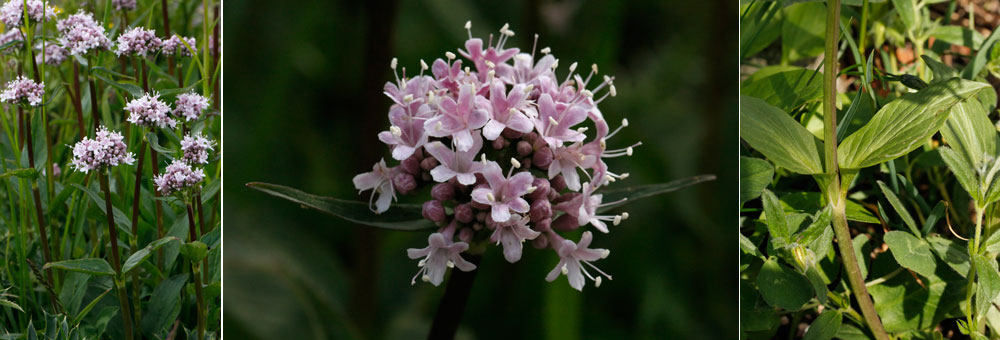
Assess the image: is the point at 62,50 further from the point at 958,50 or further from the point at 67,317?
Answer: the point at 958,50

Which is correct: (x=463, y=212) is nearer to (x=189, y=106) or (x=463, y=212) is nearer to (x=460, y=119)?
(x=460, y=119)

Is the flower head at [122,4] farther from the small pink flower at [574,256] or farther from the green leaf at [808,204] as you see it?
the green leaf at [808,204]

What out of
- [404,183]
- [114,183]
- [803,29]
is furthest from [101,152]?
[803,29]

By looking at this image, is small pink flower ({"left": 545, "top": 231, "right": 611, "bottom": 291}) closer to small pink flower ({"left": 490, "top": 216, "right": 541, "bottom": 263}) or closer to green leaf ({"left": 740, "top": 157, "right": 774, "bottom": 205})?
small pink flower ({"left": 490, "top": 216, "right": 541, "bottom": 263})

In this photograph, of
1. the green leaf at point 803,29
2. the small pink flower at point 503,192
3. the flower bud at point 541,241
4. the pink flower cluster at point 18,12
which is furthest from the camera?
the green leaf at point 803,29

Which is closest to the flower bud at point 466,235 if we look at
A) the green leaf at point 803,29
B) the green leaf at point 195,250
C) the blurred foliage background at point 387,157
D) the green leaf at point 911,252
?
the blurred foliage background at point 387,157

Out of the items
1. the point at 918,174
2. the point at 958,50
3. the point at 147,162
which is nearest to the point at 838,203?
the point at 918,174
